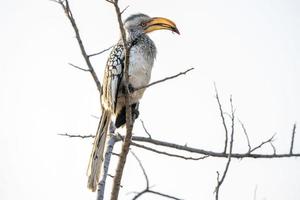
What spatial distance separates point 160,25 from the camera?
6250mm

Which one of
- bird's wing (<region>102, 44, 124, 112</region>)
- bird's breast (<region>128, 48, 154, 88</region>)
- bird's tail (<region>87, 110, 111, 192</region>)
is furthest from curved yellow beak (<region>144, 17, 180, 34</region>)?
bird's tail (<region>87, 110, 111, 192</region>)

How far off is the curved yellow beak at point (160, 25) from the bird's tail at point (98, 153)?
1347 millimetres

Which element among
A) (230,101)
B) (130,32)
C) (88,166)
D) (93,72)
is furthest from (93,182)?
(130,32)

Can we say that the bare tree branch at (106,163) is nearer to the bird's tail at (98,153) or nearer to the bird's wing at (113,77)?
the bird's tail at (98,153)

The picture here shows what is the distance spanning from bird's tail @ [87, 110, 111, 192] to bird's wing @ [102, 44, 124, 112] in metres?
0.15

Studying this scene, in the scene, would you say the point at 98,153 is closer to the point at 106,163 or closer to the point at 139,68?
the point at 106,163

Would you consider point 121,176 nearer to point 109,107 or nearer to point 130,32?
point 109,107

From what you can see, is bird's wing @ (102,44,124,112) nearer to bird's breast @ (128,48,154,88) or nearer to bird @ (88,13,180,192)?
bird @ (88,13,180,192)

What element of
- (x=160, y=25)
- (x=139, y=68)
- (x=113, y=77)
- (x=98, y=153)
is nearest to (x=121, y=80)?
(x=113, y=77)

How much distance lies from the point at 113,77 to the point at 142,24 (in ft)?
4.02

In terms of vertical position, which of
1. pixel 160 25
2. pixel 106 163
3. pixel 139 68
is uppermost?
pixel 160 25

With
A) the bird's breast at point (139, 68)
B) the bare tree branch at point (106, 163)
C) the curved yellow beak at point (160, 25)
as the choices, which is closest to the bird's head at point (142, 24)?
the curved yellow beak at point (160, 25)

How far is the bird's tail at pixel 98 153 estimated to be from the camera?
15.5 feet

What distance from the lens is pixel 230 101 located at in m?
4.36
